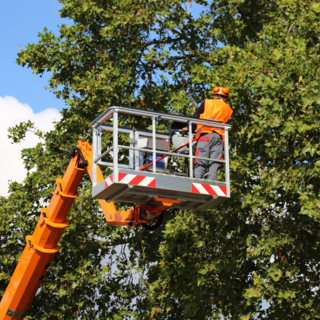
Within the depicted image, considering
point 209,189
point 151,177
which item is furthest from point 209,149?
point 151,177

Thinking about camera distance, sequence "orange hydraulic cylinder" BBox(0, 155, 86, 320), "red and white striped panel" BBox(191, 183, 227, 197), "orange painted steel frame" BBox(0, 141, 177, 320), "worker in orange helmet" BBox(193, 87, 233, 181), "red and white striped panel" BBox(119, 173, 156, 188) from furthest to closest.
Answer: "orange hydraulic cylinder" BBox(0, 155, 86, 320)
"orange painted steel frame" BBox(0, 141, 177, 320)
"worker in orange helmet" BBox(193, 87, 233, 181)
"red and white striped panel" BBox(191, 183, 227, 197)
"red and white striped panel" BBox(119, 173, 156, 188)

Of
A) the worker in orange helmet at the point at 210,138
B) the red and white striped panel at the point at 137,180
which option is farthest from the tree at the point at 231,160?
the red and white striped panel at the point at 137,180

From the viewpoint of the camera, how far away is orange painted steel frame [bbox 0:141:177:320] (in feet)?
27.2

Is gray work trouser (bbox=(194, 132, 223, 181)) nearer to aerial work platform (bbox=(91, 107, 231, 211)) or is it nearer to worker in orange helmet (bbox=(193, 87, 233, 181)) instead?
worker in orange helmet (bbox=(193, 87, 233, 181))

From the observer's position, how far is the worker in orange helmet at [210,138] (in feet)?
24.2

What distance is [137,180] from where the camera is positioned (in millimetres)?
6543

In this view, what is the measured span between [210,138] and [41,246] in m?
4.04

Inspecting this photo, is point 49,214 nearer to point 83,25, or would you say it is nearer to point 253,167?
point 253,167

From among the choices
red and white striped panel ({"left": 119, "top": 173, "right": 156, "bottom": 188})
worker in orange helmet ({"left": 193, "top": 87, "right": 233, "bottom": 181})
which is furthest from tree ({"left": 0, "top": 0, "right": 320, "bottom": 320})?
red and white striped panel ({"left": 119, "top": 173, "right": 156, "bottom": 188})

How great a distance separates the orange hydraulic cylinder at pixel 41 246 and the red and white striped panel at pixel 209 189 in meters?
2.59

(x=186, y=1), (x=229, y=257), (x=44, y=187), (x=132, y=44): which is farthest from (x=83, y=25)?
(x=229, y=257)

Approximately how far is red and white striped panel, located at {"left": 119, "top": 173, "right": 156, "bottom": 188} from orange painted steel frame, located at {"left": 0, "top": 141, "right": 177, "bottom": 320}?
4.61 ft

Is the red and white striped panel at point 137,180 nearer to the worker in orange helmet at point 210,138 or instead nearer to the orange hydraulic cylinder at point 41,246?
the worker in orange helmet at point 210,138

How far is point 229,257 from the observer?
36.7ft
